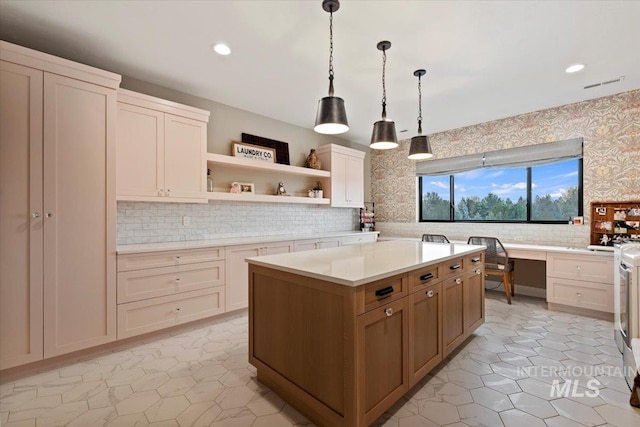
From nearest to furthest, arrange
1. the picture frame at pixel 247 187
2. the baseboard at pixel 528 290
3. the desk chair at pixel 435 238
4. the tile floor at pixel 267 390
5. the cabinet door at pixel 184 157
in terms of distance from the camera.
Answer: the tile floor at pixel 267 390, the cabinet door at pixel 184 157, the picture frame at pixel 247 187, the baseboard at pixel 528 290, the desk chair at pixel 435 238

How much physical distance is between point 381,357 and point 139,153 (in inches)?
114

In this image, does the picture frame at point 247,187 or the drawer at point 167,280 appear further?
the picture frame at point 247,187

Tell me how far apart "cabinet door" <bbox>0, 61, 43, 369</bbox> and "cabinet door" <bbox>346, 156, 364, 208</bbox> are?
13.3 feet

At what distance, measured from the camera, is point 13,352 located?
2.17 metres

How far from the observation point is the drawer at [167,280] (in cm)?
269

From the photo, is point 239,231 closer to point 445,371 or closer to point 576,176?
point 445,371

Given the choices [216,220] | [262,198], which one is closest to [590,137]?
[262,198]

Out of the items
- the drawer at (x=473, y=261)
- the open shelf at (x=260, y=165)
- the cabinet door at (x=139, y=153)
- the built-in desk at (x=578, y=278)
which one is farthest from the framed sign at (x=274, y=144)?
the built-in desk at (x=578, y=278)

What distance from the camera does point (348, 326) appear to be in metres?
1.47

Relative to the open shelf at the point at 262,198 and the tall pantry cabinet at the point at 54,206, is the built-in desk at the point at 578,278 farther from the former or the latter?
the tall pantry cabinet at the point at 54,206

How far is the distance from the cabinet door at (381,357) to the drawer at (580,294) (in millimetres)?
2925

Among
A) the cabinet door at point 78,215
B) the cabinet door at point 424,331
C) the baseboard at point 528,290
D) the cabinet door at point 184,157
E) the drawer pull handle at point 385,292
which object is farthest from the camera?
the baseboard at point 528,290

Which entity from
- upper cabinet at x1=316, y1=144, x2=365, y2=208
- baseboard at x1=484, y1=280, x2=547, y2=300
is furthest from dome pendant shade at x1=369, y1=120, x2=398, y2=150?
baseboard at x1=484, y1=280, x2=547, y2=300

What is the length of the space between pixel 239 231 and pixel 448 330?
2.87 m
